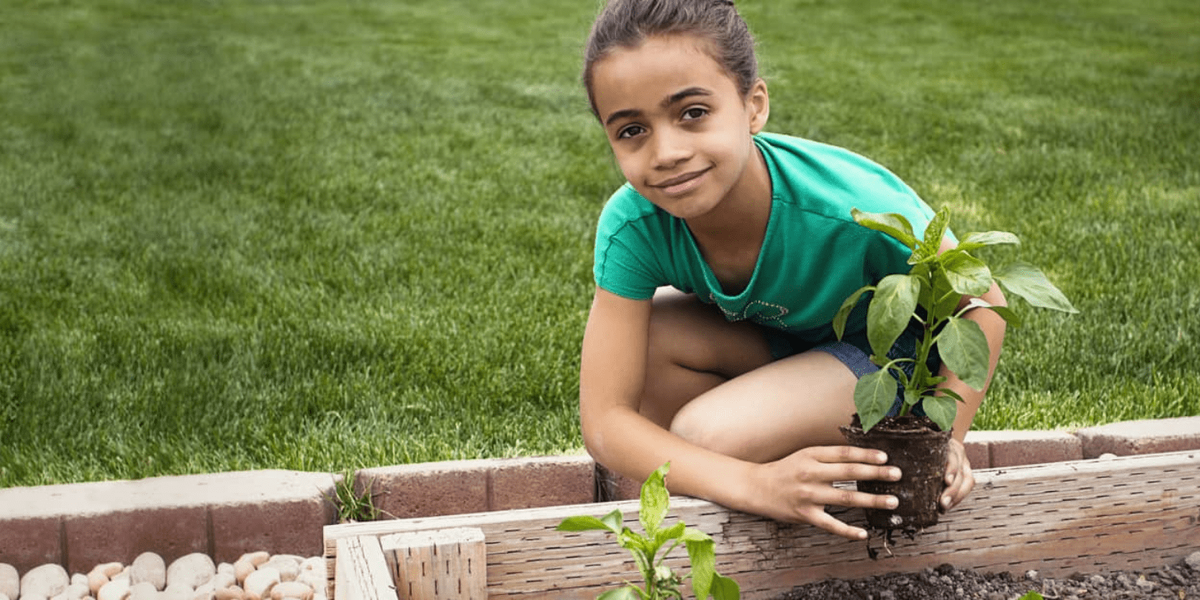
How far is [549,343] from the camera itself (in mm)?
3461

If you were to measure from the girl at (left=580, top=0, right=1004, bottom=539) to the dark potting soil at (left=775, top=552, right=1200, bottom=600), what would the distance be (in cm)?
13

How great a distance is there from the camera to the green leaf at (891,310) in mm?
1626

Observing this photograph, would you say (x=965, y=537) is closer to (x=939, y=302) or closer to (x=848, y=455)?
(x=848, y=455)

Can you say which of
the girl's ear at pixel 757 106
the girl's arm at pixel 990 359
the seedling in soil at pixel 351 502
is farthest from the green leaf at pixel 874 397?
the seedling in soil at pixel 351 502

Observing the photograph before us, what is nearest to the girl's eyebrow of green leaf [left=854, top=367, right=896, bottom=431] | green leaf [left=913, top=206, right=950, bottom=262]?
green leaf [left=913, top=206, right=950, bottom=262]

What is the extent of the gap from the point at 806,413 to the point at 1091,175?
3.65 metres

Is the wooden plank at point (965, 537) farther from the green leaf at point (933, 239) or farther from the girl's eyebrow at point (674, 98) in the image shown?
the girl's eyebrow at point (674, 98)

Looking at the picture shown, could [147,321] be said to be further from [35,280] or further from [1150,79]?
[1150,79]

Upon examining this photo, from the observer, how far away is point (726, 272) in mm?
2197

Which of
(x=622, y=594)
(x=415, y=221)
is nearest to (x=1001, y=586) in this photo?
(x=622, y=594)

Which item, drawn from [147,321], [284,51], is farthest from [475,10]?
[147,321]

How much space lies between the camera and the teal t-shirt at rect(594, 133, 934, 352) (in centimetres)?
208

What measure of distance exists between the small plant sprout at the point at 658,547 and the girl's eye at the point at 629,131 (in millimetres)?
662

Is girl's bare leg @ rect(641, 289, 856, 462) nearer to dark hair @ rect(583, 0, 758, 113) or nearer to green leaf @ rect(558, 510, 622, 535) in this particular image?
dark hair @ rect(583, 0, 758, 113)
